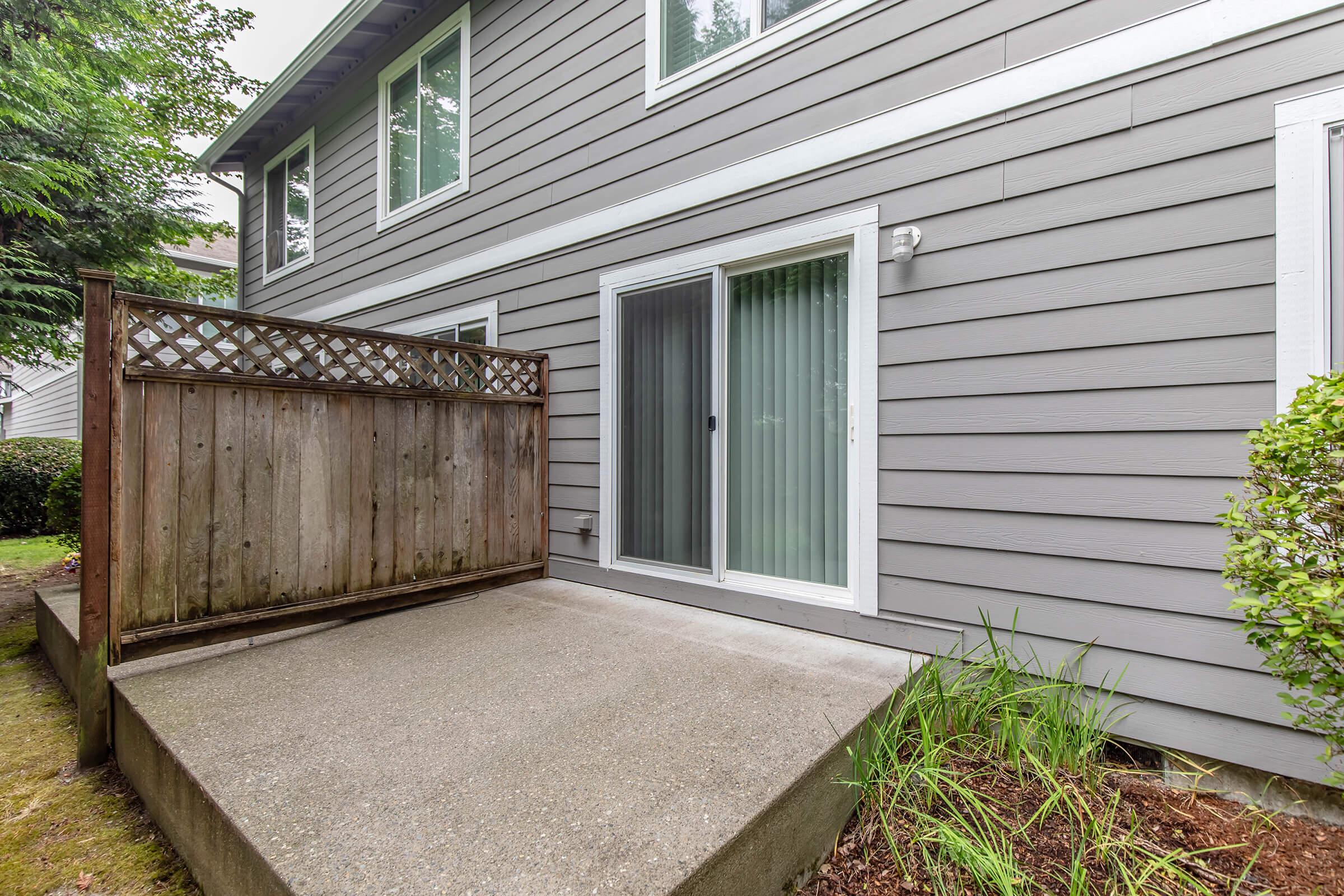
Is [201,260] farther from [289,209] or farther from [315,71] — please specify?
[315,71]

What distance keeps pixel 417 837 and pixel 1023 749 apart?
1892mm

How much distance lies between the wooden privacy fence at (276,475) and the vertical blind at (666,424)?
0.79m

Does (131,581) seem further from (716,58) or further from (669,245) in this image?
(716,58)

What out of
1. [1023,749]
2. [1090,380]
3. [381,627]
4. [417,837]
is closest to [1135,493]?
[1090,380]

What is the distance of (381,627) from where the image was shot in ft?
9.79

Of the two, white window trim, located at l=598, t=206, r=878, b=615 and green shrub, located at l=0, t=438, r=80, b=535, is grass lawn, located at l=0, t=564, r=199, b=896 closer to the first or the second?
white window trim, located at l=598, t=206, r=878, b=615

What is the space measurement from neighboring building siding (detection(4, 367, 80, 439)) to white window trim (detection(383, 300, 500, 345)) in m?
10.4

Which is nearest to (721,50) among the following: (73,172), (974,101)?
(974,101)

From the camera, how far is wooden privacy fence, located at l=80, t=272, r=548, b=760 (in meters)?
2.33

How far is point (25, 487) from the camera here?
735cm

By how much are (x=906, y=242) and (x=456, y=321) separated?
3596mm

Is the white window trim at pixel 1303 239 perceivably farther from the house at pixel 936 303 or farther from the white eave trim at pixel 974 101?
the white eave trim at pixel 974 101

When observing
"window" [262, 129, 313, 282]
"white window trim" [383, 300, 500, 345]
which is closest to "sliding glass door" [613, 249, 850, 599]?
"white window trim" [383, 300, 500, 345]

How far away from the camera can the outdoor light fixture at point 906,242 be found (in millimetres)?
2615
